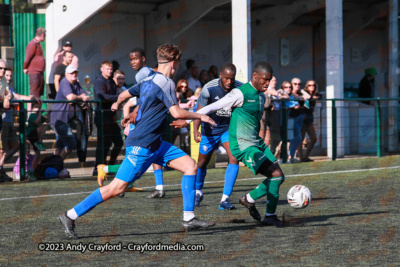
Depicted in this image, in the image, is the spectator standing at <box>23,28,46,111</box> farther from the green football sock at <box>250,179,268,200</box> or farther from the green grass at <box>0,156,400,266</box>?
the green football sock at <box>250,179,268,200</box>

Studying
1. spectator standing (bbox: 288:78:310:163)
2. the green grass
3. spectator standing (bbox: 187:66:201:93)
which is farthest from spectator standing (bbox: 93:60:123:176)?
spectator standing (bbox: 288:78:310:163)

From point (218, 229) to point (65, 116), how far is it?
22.4ft

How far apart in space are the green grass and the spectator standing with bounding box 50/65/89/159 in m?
1.49

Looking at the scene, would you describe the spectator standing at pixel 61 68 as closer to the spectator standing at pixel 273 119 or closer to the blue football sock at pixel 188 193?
the spectator standing at pixel 273 119

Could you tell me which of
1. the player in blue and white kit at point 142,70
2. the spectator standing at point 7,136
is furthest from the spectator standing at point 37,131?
the player in blue and white kit at point 142,70

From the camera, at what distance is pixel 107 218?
8328 mm

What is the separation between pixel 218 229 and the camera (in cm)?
739

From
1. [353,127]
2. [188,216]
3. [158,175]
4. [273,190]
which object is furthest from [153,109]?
[353,127]

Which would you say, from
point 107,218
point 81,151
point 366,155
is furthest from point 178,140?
point 107,218

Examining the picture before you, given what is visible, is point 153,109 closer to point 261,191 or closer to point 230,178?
point 261,191

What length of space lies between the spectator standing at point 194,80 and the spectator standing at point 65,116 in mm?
4537

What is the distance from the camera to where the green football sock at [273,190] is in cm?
746

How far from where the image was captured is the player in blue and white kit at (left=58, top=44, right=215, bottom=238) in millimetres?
6797

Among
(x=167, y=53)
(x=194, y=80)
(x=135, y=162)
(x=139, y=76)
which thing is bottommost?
(x=135, y=162)
